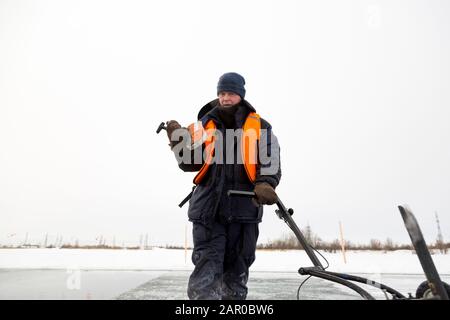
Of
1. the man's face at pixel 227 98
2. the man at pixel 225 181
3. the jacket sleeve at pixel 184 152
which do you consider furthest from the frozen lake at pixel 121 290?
the man's face at pixel 227 98

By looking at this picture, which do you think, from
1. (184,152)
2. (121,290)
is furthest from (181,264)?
(184,152)

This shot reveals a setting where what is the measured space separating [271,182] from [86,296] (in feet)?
9.17

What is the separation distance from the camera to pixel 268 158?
96.3 inches

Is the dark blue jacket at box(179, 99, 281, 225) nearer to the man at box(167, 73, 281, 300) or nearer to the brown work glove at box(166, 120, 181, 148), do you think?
the man at box(167, 73, 281, 300)

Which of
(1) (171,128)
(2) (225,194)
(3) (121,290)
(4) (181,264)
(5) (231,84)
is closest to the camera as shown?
(2) (225,194)

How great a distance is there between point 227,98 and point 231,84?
0.12 metres

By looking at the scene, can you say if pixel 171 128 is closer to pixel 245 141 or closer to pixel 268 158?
pixel 245 141

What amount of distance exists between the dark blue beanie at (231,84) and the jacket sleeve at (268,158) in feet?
1.10

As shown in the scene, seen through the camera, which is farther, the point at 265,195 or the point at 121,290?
the point at 121,290

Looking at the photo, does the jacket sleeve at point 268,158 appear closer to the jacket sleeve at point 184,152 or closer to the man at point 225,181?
the man at point 225,181
